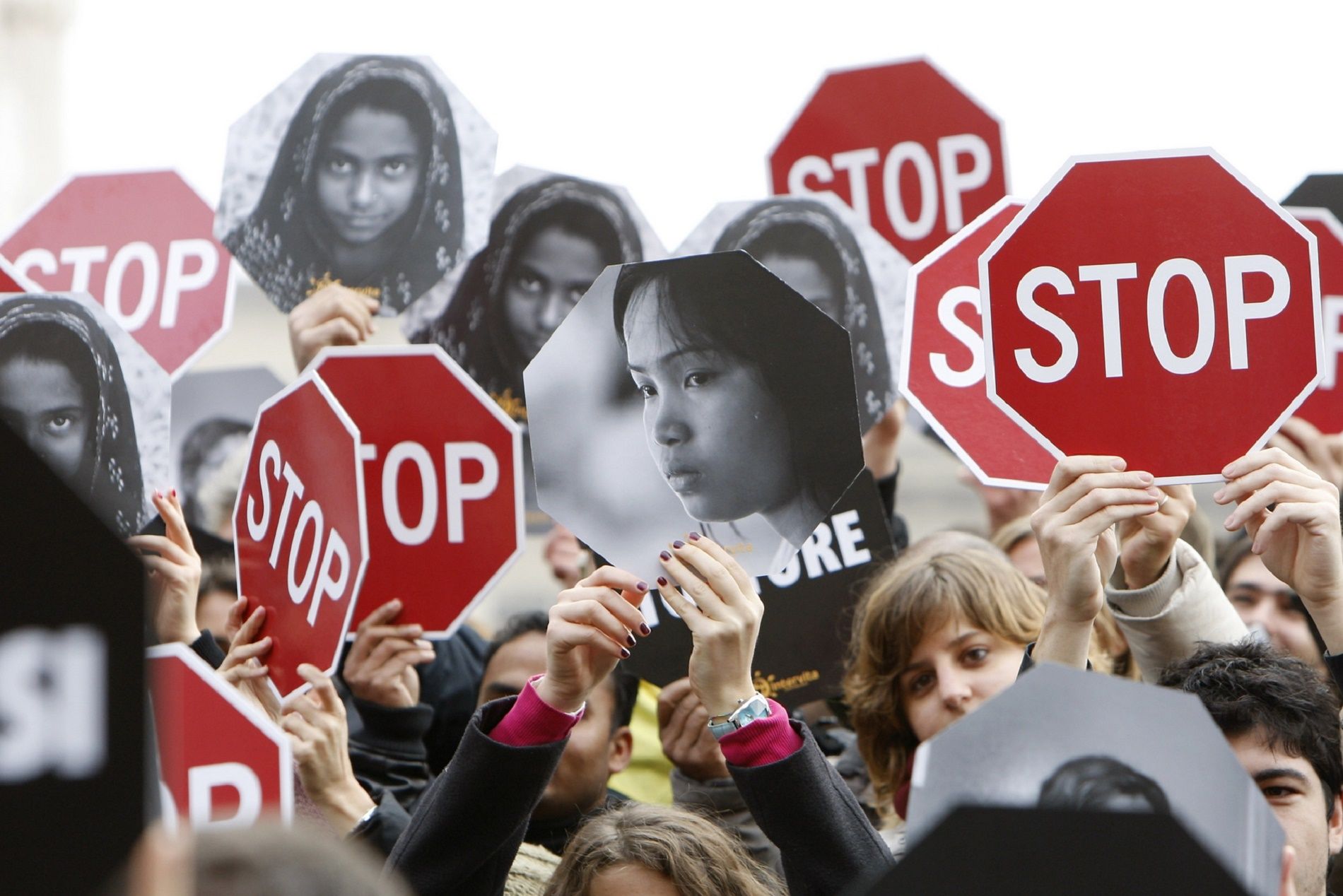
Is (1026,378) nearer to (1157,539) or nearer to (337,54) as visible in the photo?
(1157,539)

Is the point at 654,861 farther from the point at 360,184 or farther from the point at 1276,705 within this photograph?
the point at 360,184

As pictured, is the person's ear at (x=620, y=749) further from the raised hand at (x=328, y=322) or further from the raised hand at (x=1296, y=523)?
the raised hand at (x=1296, y=523)

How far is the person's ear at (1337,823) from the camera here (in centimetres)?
252

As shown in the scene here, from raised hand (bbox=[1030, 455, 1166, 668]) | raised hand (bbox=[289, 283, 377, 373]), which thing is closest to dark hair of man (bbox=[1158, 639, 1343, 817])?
raised hand (bbox=[1030, 455, 1166, 668])

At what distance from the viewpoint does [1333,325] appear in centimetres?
373

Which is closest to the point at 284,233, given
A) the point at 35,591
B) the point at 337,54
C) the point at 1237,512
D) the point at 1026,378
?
the point at 337,54

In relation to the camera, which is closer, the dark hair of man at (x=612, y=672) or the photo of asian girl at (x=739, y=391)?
the photo of asian girl at (x=739, y=391)

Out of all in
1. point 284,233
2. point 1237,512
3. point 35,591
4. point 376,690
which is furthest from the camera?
point 284,233

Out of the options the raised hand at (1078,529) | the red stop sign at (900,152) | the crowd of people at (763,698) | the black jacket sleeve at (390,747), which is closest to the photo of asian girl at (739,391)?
the crowd of people at (763,698)

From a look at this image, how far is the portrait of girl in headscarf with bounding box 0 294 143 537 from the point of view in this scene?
2.89m

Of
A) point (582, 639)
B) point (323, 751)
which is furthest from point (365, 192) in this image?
point (582, 639)

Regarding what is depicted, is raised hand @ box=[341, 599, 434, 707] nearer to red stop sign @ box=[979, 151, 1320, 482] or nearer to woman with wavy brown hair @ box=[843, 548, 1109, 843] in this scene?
woman with wavy brown hair @ box=[843, 548, 1109, 843]

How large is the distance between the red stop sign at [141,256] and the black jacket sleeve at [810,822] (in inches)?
73.4

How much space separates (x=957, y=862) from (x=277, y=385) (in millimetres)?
3525
